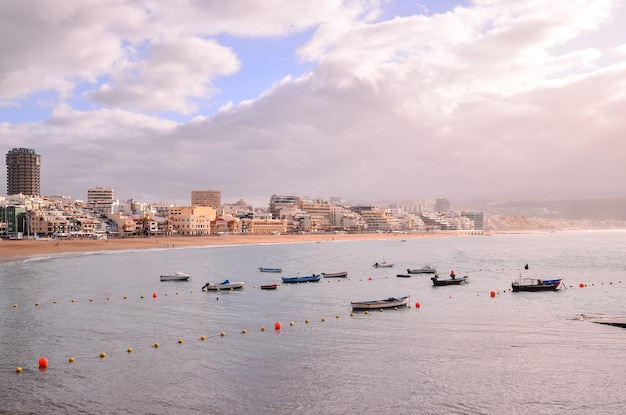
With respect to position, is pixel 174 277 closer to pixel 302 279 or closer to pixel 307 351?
pixel 302 279

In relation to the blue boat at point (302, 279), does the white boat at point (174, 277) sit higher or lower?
higher

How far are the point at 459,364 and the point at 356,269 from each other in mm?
61795

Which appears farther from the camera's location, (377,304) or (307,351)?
(377,304)

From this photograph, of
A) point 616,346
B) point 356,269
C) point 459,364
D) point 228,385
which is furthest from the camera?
point 356,269

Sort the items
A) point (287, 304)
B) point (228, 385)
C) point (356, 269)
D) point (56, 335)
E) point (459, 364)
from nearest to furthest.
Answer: point (228, 385), point (459, 364), point (56, 335), point (287, 304), point (356, 269)

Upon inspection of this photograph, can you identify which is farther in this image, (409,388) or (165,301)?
(165,301)

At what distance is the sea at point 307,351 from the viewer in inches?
962

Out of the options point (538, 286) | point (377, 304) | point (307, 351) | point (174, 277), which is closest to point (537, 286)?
point (538, 286)

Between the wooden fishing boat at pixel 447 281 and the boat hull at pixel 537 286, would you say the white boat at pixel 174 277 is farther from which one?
the boat hull at pixel 537 286

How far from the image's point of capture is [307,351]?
1302 inches

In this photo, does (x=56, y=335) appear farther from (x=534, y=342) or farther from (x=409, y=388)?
(x=534, y=342)

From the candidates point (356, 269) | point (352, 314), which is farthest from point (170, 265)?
point (352, 314)

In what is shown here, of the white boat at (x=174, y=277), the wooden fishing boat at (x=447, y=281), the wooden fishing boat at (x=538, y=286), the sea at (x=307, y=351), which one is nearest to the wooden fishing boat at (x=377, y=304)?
the sea at (x=307, y=351)

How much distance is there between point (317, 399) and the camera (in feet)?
80.7
